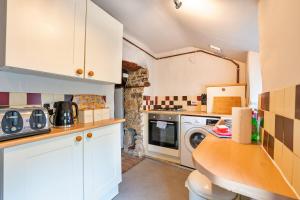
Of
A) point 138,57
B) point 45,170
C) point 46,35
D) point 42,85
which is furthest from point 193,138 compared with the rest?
point 46,35

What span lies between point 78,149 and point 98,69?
0.77 m

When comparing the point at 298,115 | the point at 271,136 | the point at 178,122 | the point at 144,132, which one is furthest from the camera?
the point at 144,132

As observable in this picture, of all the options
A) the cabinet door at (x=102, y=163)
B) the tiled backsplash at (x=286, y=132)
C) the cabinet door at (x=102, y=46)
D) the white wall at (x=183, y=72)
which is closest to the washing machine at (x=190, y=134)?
the white wall at (x=183, y=72)

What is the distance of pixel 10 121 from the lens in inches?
34.7

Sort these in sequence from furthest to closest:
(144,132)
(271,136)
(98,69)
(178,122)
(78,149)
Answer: (144,132) < (178,122) < (98,69) < (78,149) < (271,136)

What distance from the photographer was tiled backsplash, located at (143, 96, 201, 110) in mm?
2986

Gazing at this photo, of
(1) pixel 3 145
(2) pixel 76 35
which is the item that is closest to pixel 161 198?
(1) pixel 3 145

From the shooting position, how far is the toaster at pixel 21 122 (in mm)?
856

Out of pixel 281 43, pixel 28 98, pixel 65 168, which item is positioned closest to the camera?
pixel 281 43

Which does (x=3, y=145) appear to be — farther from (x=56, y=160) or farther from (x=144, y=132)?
(x=144, y=132)

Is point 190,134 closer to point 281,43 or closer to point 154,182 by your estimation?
point 154,182

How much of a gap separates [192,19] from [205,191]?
163 cm

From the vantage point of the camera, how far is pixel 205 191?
86cm

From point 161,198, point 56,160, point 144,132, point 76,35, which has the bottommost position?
point 161,198
